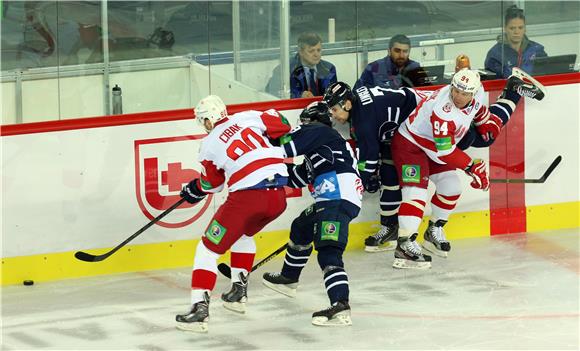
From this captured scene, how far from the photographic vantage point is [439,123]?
6930 mm

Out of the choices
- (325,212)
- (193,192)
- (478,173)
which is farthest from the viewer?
(478,173)

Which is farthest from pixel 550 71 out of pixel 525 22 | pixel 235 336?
pixel 235 336

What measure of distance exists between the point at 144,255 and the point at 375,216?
4.07 feet

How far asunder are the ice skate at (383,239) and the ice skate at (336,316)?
132 cm

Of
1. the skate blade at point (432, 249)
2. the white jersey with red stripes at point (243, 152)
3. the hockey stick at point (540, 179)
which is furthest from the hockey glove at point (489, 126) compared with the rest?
the white jersey with red stripes at point (243, 152)

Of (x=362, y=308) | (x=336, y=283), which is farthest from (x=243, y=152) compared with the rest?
(x=362, y=308)

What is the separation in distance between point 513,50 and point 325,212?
206cm

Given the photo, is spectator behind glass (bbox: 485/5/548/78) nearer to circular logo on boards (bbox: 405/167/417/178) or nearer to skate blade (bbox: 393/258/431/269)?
circular logo on boards (bbox: 405/167/417/178)

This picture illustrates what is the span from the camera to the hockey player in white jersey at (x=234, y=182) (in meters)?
6.13

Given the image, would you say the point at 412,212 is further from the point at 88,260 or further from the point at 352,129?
the point at 88,260

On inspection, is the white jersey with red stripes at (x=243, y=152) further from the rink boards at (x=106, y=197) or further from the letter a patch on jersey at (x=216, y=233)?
the rink boards at (x=106, y=197)

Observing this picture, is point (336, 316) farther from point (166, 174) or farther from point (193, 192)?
point (166, 174)

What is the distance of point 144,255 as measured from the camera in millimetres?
7207

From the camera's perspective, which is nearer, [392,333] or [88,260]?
[392,333]
